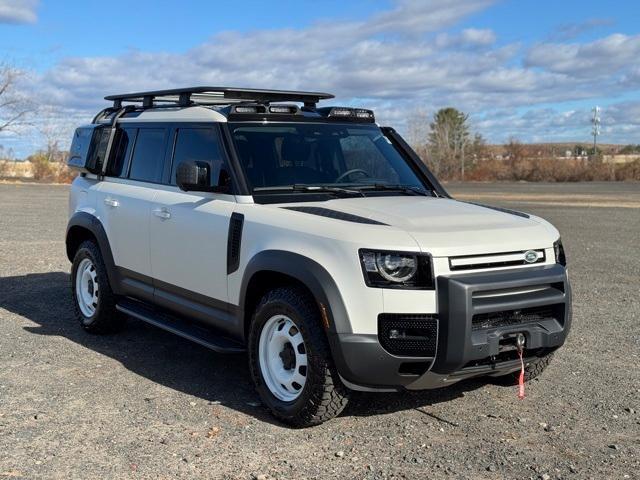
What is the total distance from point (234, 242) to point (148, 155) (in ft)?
6.11

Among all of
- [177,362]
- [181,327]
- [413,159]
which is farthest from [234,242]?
[413,159]

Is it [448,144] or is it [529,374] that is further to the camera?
[448,144]

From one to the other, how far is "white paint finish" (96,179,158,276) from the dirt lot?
0.87 meters

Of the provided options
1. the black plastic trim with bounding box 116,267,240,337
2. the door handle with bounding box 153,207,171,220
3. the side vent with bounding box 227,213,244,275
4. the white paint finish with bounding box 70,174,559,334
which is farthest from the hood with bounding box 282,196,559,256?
the door handle with bounding box 153,207,171,220

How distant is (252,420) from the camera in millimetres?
4848

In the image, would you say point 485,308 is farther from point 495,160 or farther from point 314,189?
point 495,160

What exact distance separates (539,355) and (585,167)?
67.4 metres

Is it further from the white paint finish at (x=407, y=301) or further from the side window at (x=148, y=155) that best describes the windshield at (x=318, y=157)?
the white paint finish at (x=407, y=301)

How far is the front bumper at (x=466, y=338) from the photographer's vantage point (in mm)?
4211

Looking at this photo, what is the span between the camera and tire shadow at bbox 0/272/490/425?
523cm

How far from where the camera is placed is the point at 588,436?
460cm

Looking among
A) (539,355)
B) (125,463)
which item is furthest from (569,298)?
(125,463)

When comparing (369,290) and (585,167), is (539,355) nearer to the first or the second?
(369,290)

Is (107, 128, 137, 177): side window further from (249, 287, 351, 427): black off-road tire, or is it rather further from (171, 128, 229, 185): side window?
(249, 287, 351, 427): black off-road tire
